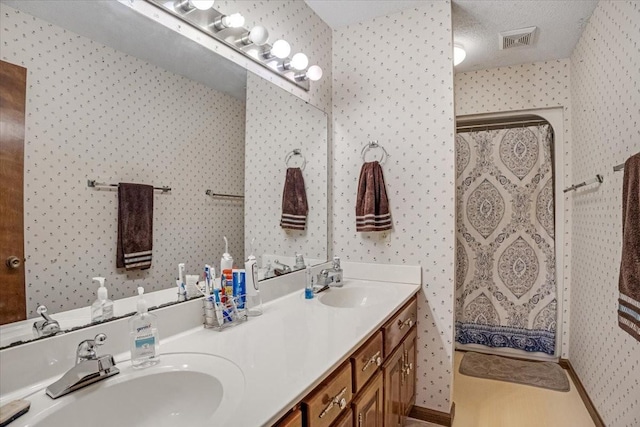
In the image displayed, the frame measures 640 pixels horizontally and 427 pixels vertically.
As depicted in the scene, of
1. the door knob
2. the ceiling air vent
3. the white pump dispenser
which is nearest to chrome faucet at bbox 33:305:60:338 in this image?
the door knob

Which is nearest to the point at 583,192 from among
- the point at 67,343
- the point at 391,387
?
the point at 391,387

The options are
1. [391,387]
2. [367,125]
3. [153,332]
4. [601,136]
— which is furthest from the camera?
[367,125]

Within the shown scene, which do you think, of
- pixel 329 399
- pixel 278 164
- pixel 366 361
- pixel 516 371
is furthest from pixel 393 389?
pixel 516 371

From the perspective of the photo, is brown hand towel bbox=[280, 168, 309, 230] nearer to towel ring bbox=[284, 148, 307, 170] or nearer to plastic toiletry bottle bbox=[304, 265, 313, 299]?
towel ring bbox=[284, 148, 307, 170]

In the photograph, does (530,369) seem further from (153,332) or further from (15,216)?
(15,216)

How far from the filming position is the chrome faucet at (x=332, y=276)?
Answer: 1.92 metres

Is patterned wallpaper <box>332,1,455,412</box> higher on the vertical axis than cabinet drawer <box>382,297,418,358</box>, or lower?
higher

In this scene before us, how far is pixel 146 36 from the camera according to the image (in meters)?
1.16

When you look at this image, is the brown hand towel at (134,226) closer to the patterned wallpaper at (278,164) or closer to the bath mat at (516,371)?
the patterned wallpaper at (278,164)

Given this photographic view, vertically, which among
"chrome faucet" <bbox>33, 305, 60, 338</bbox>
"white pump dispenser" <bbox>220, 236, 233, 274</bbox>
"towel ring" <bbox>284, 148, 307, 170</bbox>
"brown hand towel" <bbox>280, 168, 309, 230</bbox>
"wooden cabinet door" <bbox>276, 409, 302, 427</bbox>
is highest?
"towel ring" <bbox>284, 148, 307, 170</bbox>

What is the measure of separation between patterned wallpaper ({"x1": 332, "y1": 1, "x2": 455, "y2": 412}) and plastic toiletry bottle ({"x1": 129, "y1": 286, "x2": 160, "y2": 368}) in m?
1.42

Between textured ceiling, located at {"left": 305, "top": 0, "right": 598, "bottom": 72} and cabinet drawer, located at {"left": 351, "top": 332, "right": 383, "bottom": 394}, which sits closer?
cabinet drawer, located at {"left": 351, "top": 332, "right": 383, "bottom": 394}

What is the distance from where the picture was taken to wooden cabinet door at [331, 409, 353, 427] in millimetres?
1055

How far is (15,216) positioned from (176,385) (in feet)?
1.86
